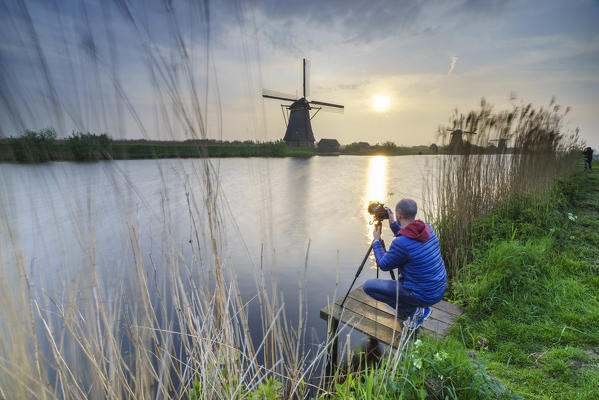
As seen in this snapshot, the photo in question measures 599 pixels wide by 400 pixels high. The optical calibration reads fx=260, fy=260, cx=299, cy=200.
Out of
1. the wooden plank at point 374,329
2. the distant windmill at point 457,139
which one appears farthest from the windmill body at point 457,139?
the wooden plank at point 374,329

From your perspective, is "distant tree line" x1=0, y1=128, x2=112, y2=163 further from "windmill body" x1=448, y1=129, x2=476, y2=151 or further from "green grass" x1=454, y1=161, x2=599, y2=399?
"windmill body" x1=448, y1=129, x2=476, y2=151

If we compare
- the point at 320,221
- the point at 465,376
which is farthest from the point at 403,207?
the point at 320,221

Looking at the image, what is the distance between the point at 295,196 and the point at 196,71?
1182 cm

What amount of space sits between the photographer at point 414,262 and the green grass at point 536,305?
413 mm

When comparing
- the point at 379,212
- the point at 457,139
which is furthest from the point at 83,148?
the point at 457,139

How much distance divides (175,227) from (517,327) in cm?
313

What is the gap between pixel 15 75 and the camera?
0.96m

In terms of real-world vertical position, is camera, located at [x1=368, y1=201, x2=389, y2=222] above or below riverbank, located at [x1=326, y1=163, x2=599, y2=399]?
above

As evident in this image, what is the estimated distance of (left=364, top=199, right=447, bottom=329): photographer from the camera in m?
2.18

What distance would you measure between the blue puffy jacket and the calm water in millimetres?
632

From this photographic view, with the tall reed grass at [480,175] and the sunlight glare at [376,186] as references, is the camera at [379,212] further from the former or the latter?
the sunlight glare at [376,186]

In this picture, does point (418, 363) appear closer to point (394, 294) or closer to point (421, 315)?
point (394, 294)

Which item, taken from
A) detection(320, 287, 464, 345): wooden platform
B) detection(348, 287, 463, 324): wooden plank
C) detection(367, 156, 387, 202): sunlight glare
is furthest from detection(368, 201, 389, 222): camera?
detection(367, 156, 387, 202): sunlight glare

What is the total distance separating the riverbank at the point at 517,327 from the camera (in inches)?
61.1
